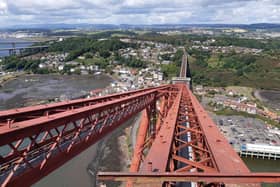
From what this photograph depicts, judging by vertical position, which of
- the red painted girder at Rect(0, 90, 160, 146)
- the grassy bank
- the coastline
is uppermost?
the red painted girder at Rect(0, 90, 160, 146)

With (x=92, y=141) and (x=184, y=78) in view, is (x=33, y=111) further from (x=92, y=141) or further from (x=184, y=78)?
(x=184, y=78)

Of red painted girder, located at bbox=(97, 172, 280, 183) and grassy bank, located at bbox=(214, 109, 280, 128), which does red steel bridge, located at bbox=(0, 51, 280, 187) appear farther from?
grassy bank, located at bbox=(214, 109, 280, 128)

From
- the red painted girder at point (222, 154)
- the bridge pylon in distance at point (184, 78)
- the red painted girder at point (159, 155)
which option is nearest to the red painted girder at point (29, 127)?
the red painted girder at point (159, 155)

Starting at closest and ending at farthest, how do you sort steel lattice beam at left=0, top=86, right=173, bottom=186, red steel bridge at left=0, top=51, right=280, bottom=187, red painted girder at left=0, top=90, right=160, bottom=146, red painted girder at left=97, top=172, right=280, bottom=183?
red painted girder at left=97, top=172, right=280, bottom=183, red steel bridge at left=0, top=51, right=280, bottom=187, red painted girder at left=0, top=90, right=160, bottom=146, steel lattice beam at left=0, top=86, right=173, bottom=186

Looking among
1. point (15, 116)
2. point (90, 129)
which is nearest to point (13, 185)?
point (15, 116)

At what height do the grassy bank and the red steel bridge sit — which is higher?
the red steel bridge

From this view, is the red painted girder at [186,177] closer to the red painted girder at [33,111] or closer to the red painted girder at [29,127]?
the red painted girder at [29,127]

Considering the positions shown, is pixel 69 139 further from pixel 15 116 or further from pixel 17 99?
pixel 17 99

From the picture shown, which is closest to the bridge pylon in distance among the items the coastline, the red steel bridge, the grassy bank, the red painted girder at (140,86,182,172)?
the grassy bank

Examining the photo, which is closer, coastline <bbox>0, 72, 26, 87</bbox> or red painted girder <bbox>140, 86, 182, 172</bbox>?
red painted girder <bbox>140, 86, 182, 172</bbox>
